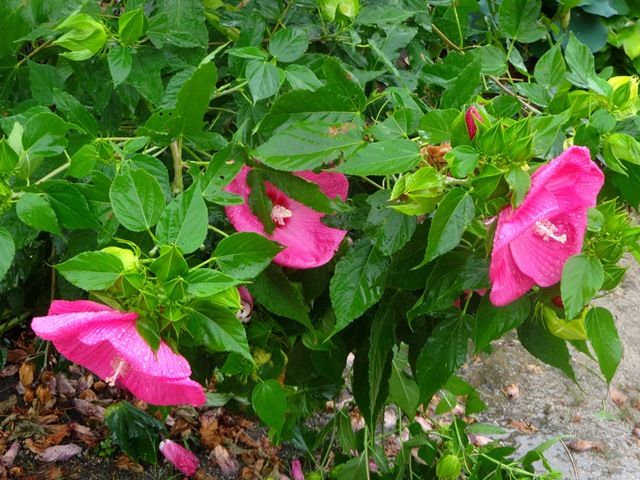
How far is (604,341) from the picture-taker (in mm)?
599

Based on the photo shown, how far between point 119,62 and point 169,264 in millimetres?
263

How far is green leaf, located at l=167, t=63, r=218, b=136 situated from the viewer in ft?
1.95

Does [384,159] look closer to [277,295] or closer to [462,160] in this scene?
[462,160]

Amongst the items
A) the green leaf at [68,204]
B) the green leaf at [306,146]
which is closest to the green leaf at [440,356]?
the green leaf at [306,146]

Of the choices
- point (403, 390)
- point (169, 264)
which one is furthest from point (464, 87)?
point (403, 390)

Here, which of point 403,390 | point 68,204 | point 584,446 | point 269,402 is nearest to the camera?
point 68,204

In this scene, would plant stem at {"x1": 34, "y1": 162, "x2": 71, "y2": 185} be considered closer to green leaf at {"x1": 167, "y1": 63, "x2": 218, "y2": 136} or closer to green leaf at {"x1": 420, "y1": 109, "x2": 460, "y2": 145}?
green leaf at {"x1": 167, "y1": 63, "x2": 218, "y2": 136}

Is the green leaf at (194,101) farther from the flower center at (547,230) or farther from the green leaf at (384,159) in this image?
the flower center at (547,230)

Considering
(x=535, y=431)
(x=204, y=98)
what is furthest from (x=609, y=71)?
(x=535, y=431)

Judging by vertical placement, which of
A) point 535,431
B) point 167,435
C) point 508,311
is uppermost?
point 508,311

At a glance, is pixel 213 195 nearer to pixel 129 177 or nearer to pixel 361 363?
pixel 129 177

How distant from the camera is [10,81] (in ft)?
2.68

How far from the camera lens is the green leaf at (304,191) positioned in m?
0.63

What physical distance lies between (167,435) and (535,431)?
97cm
